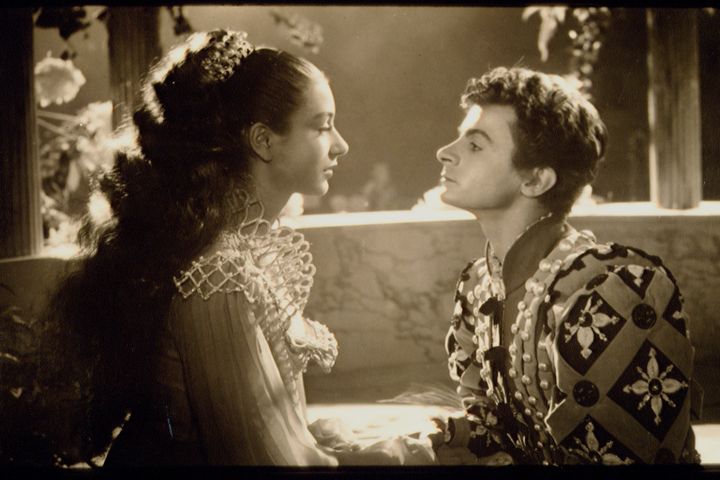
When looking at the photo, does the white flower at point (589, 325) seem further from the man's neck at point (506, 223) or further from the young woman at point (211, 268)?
the young woman at point (211, 268)

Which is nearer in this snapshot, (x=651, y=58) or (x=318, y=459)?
(x=318, y=459)

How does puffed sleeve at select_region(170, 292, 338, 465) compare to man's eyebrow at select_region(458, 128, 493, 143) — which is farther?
man's eyebrow at select_region(458, 128, 493, 143)

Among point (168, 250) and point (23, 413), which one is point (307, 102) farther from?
point (23, 413)

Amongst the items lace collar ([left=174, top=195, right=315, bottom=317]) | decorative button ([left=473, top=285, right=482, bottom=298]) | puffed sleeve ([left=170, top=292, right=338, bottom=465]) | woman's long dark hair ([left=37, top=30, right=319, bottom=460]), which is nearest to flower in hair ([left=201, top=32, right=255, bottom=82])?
woman's long dark hair ([left=37, top=30, right=319, bottom=460])

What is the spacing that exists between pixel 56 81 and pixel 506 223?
148 cm

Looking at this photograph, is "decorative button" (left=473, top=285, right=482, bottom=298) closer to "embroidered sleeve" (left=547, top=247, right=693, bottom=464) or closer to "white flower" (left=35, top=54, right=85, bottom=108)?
"embroidered sleeve" (left=547, top=247, right=693, bottom=464)

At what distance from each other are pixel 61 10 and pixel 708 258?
1897 mm

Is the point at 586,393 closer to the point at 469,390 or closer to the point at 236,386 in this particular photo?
the point at 469,390

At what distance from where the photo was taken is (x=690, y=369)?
4.24ft

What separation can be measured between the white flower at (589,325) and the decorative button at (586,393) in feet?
0.17

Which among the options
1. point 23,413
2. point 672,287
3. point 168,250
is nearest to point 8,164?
point 23,413

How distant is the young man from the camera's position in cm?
126

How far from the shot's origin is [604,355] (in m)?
1.25

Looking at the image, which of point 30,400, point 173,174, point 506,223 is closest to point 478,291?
point 506,223
